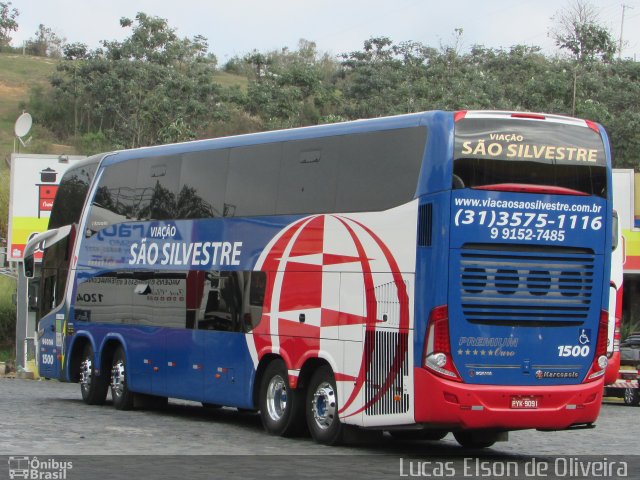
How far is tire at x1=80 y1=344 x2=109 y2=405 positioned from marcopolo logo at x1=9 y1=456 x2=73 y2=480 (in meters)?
9.13

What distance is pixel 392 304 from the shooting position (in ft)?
47.9

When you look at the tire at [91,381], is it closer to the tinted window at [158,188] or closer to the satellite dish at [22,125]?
the tinted window at [158,188]

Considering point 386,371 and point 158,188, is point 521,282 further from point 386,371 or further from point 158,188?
point 158,188

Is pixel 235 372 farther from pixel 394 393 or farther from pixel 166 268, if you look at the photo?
pixel 394 393

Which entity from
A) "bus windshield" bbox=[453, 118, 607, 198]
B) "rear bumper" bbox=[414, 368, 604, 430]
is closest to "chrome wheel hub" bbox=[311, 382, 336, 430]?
"rear bumper" bbox=[414, 368, 604, 430]

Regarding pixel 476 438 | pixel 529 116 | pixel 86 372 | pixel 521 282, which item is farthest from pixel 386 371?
pixel 86 372

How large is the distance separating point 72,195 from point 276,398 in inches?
315

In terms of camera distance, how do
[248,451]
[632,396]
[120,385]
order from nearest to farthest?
[248,451] → [120,385] → [632,396]

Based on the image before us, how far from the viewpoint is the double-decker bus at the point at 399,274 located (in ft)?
45.9

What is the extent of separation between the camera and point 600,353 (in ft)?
48.7

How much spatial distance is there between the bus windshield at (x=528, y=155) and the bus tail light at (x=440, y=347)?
1.51 meters

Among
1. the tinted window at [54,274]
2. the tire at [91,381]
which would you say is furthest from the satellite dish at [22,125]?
the tire at [91,381]

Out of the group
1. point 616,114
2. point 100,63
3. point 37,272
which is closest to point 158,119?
Answer: point 100,63

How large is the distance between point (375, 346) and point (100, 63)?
217ft
